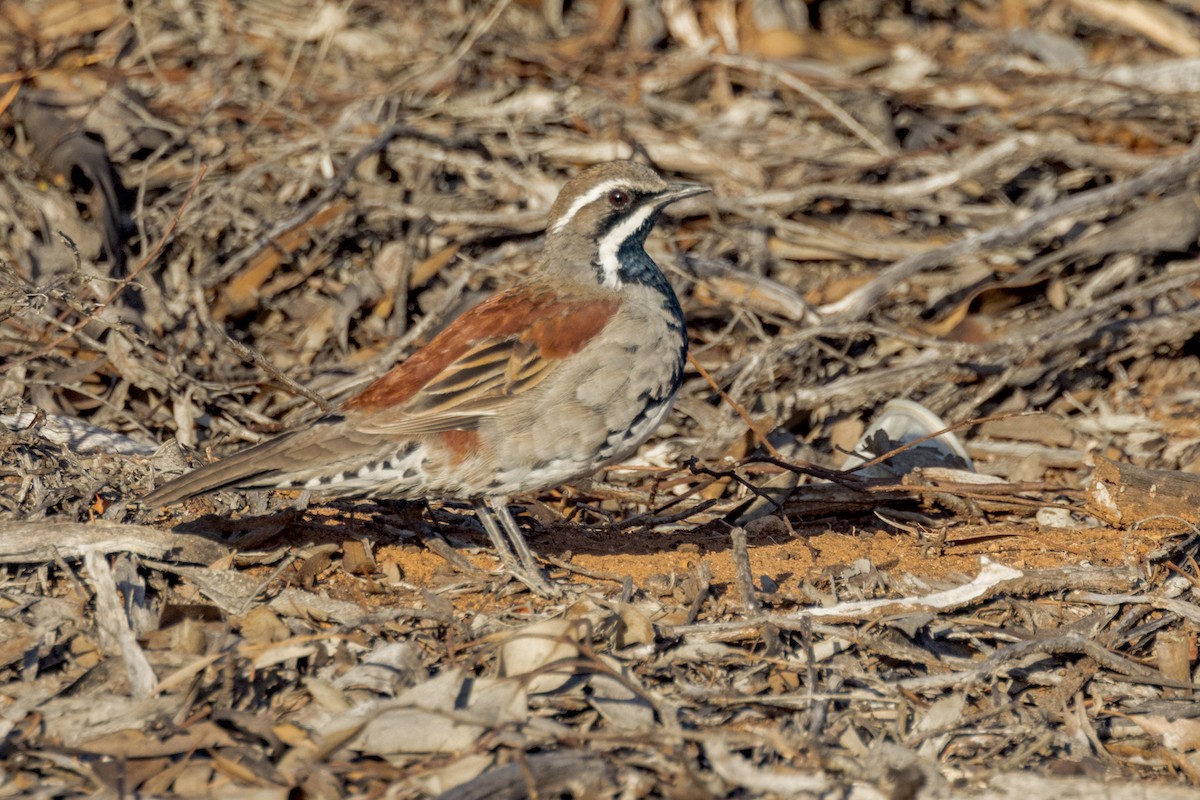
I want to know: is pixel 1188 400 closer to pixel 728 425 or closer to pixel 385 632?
pixel 728 425

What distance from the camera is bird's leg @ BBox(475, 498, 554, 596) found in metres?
5.96

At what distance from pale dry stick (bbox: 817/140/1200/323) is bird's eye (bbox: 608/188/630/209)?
2.40m

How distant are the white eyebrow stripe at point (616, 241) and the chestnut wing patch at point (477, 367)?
0.29m

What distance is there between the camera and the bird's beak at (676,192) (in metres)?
7.07

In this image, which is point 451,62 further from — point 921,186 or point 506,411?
point 506,411

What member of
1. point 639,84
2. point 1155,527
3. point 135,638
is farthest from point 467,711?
point 639,84

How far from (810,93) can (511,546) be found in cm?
570

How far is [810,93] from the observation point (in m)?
10.9

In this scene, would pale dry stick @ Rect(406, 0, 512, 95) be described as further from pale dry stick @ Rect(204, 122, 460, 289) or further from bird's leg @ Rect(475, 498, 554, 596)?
bird's leg @ Rect(475, 498, 554, 596)

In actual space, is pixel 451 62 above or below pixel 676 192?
below

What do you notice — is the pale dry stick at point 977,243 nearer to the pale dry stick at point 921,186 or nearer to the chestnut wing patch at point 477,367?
the pale dry stick at point 921,186

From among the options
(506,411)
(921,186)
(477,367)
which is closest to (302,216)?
(477,367)

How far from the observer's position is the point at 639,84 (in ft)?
37.7

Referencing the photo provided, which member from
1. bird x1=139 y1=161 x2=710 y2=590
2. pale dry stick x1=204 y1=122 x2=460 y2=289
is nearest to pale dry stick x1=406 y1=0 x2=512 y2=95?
pale dry stick x1=204 y1=122 x2=460 y2=289
